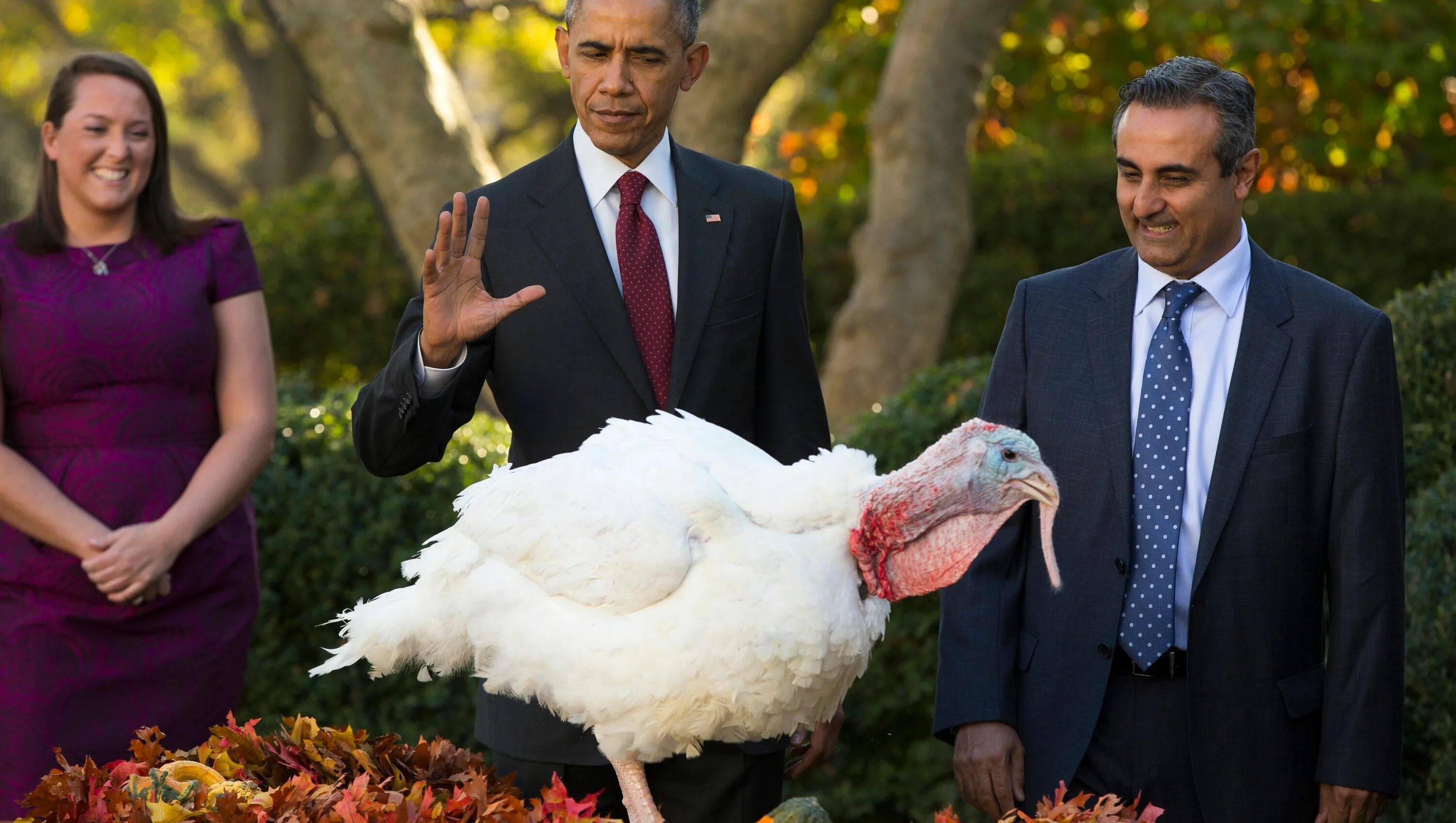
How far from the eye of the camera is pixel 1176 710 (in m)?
3.10

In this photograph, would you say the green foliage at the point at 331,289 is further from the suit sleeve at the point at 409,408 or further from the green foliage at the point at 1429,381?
the suit sleeve at the point at 409,408

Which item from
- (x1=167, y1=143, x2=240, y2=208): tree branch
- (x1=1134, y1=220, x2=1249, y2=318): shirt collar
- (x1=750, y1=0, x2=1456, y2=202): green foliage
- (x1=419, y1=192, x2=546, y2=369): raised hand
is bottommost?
(x1=419, y1=192, x2=546, y2=369): raised hand

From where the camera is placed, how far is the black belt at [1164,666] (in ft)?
10.2

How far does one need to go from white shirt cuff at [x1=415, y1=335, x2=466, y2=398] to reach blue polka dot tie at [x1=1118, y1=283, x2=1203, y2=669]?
5.17ft

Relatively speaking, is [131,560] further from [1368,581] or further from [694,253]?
[1368,581]

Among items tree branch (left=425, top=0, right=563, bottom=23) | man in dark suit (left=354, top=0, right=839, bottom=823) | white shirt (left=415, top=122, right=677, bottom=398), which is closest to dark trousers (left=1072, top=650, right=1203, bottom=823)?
man in dark suit (left=354, top=0, right=839, bottom=823)

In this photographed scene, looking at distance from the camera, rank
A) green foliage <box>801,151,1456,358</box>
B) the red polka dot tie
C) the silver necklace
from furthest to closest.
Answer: green foliage <box>801,151,1456,358</box>, the silver necklace, the red polka dot tie

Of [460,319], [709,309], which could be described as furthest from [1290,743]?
[460,319]

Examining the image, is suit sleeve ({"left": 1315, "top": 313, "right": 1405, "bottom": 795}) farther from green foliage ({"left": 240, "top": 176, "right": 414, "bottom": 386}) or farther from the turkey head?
green foliage ({"left": 240, "top": 176, "right": 414, "bottom": 386})

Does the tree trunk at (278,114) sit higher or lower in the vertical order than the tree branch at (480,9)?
higher

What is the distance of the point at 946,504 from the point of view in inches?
94.6

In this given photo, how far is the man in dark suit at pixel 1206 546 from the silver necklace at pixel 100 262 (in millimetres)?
2873

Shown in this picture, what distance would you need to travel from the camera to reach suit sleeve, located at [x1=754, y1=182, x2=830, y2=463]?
3.18m

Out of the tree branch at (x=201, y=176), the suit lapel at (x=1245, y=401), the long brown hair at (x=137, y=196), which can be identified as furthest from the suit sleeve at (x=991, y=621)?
the tree branch at (x=201, y=176)
